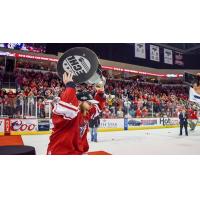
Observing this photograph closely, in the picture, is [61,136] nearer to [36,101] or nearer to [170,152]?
[170,152]

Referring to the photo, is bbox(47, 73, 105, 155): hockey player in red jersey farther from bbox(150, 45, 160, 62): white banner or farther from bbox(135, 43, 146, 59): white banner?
bbox(150, 45, 160, 62): white banner

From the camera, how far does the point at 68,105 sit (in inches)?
102

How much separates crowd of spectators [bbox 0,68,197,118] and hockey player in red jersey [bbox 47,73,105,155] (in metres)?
3.22

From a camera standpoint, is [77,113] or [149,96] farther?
[149,96]

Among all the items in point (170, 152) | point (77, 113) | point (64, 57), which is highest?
point (64, 57)

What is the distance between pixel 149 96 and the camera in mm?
11617

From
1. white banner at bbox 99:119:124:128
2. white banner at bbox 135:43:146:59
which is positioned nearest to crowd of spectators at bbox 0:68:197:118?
white banner at bbox 99:119:124:128

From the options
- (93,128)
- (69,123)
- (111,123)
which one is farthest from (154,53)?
(69,123)

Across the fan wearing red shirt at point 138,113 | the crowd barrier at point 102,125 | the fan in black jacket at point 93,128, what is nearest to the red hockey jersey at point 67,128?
the fan in black jacket at point 93,128

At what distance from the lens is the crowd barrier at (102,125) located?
6.93 meters

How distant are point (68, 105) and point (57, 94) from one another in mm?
5502

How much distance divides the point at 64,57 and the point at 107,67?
28.7 ft
